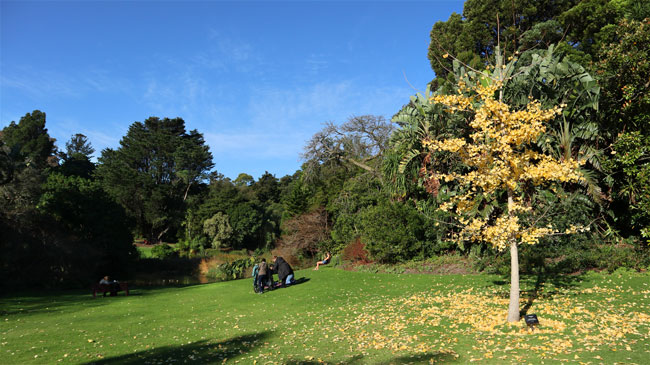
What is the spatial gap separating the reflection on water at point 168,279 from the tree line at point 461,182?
2048 millimetres

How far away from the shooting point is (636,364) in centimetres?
506

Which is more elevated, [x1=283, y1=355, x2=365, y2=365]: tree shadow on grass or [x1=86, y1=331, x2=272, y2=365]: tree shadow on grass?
[x1=283, y1=355, x2=365, y2=365]: tree shadow on grass

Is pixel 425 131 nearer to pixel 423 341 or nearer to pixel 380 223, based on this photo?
pixel 380 223

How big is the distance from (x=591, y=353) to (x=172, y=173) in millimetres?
57607

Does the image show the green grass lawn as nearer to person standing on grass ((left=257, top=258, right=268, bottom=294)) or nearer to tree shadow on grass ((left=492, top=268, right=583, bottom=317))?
tree shadow on grass ((left=492, top=268, right=583, bottom=317))

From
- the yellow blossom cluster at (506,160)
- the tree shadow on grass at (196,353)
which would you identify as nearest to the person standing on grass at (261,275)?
the tree shadow on grass at (196,353)

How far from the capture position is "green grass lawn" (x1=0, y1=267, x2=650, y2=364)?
20.6ft

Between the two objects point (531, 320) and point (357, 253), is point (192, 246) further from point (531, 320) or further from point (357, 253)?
point (531, 320)

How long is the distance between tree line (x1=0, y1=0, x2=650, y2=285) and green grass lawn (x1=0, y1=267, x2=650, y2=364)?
175cm

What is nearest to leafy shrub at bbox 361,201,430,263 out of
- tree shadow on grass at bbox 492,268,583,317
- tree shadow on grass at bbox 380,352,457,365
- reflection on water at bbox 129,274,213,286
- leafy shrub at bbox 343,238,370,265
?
leafy shrub at bbox 343,238,370,265

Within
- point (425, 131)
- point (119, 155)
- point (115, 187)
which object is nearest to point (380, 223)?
point (425, 131)

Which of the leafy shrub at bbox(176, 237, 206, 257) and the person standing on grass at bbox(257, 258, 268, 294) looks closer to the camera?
the person standing on grass at bbox(257, 258, 268, 294)

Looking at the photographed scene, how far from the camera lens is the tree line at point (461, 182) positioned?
472 inches

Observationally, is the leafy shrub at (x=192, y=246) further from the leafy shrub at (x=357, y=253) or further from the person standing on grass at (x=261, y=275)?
the person standing on grass at (x=261, y=275)
